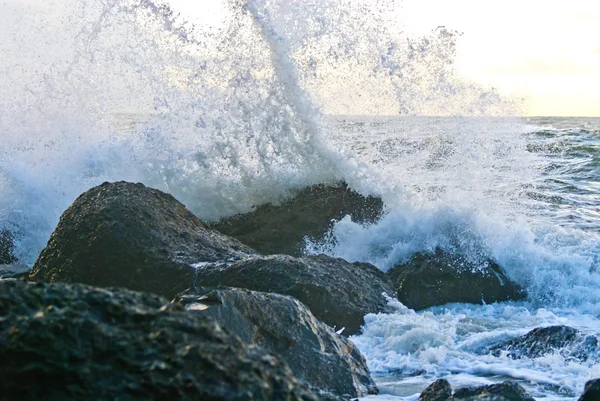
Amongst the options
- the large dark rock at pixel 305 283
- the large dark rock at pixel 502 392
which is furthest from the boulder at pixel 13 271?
the large dark rock at pixel 502 392

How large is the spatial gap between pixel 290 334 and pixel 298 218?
3597 mm

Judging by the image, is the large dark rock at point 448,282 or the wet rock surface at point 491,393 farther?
the large dark rock at point 448,282

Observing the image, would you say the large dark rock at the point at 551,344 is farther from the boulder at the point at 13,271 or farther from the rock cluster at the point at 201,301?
the boulder at the point at 13,271

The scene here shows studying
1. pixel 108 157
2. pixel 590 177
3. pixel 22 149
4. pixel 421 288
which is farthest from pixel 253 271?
pixel 590 177

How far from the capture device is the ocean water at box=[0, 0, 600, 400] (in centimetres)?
724

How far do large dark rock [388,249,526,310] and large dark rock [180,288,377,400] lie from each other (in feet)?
7.35

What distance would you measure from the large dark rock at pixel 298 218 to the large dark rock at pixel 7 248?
6.72 ft

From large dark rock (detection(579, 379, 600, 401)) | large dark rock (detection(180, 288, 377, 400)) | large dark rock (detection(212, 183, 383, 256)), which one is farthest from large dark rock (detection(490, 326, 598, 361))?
large dark rock (detection(212, 183, 383, 256))

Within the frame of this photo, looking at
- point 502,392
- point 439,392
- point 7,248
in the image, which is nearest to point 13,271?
point 7,248

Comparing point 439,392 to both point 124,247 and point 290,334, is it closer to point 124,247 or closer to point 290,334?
point 290,334

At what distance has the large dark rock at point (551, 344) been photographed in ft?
14.7

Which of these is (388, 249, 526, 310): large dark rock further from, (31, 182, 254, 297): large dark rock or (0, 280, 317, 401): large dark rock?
(0, 280, 317, 401): large dark rock

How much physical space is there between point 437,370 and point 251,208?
12.4ft

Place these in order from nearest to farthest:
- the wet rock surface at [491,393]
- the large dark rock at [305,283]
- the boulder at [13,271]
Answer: the wet rock surface at [491,393] → the large dark rock at [305,283] → the boulder at [13,271]
